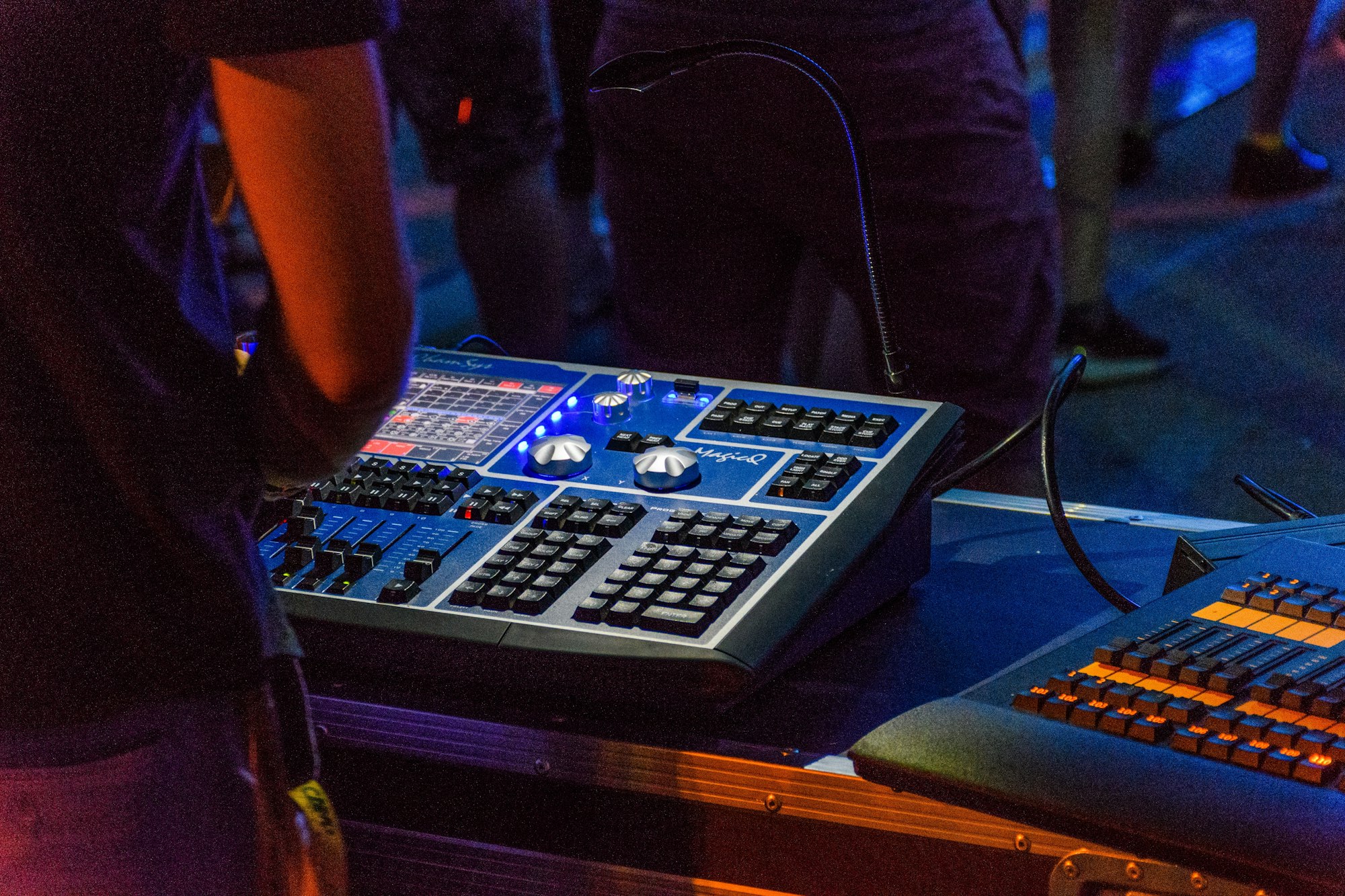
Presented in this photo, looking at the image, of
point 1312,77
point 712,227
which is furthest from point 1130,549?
point 1312,77

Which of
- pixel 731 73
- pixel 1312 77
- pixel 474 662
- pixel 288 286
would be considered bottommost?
pixel 1312 77

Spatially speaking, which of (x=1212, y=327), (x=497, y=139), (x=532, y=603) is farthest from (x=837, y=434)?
(x=1212, y=327)

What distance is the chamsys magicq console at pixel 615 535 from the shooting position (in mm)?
695

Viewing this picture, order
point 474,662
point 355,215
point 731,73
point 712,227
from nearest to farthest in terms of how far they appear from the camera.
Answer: point 355,215, point 474,662, point 731,73, point 712,227

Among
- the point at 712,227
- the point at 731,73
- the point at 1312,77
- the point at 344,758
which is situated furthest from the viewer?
the point at 1312,77

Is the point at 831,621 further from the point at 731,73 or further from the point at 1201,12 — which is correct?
the point at 1201,12

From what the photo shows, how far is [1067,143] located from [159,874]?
2.47 metres

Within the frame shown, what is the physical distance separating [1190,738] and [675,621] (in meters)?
0.25

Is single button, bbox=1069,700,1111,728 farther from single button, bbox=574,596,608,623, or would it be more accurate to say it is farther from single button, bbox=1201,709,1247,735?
single button, bbox=574,596,608,623

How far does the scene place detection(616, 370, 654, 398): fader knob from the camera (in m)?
0.94

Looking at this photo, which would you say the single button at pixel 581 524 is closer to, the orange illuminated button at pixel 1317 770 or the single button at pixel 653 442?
the single button at pixel 653 442

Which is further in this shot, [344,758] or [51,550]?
[344,758]

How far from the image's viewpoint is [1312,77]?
3828mm

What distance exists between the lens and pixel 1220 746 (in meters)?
0.57
